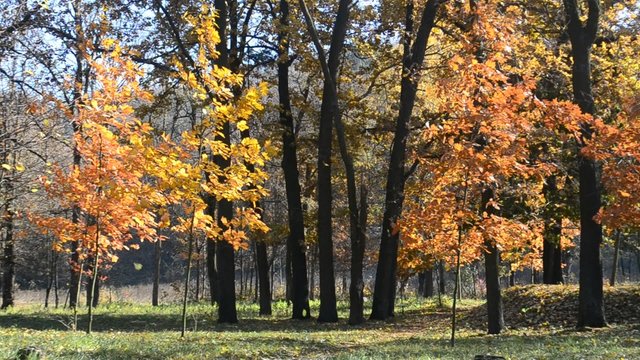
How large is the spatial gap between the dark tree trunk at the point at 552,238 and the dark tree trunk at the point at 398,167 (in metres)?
4.53

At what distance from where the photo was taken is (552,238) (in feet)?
65.6

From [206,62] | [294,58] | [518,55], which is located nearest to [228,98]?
[206,62]

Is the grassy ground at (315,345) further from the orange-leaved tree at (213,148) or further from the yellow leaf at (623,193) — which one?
the yellow leaf at (623,193)

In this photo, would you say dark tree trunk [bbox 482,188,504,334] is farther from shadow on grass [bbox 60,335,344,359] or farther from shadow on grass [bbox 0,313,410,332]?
shadow on grass [bbox 60,335,344,359]

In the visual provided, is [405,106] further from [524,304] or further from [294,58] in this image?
[524,304]

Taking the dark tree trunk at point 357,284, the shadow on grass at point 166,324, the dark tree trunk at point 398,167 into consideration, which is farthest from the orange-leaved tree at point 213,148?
the dark tree trunk at point 398,167

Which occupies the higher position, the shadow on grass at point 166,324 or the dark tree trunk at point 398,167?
the dark tree trunk at point 398,167

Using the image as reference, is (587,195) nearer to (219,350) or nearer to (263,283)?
(219,350)

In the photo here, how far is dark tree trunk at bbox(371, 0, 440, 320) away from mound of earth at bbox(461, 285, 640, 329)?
2669 millimetres

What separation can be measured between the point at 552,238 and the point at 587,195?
270 inches

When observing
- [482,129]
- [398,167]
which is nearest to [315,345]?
[482,129]

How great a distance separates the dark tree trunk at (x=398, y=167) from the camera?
16.4 m

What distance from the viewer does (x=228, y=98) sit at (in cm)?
982

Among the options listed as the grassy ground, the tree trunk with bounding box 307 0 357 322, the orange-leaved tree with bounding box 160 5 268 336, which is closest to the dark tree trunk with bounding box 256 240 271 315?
the tree trunk with bounding box 307 0 357 322
